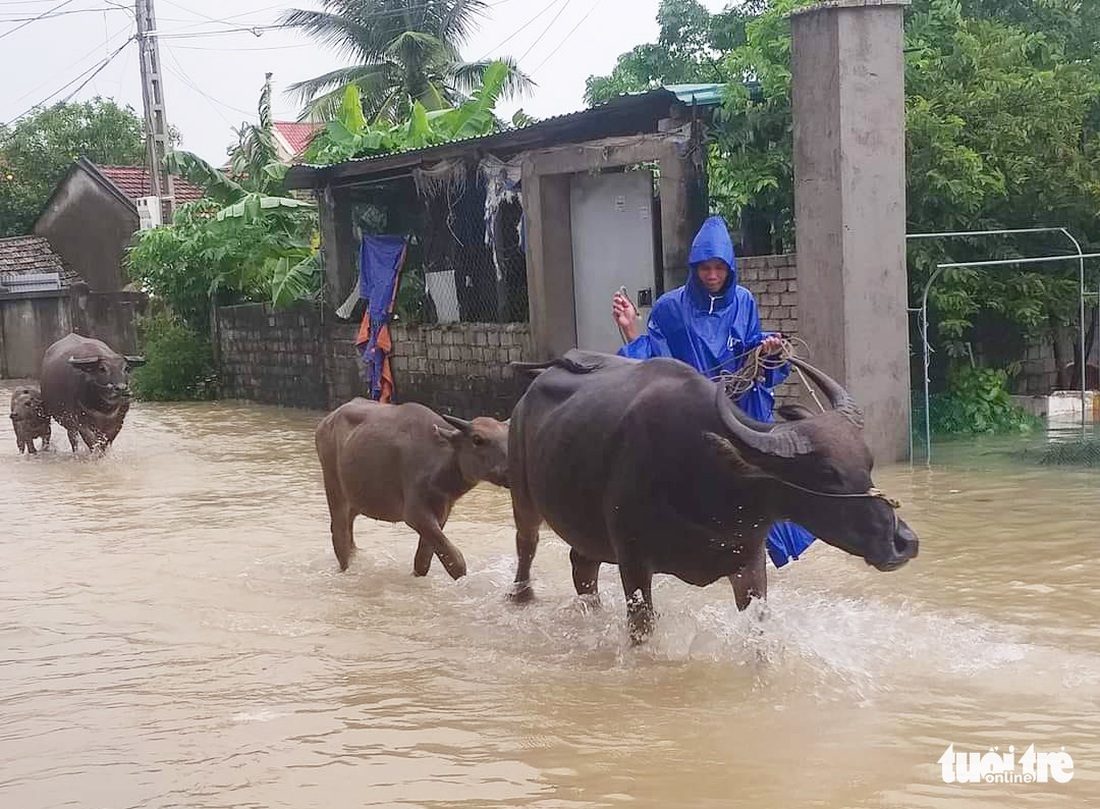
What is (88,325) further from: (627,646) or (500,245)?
(627,646)

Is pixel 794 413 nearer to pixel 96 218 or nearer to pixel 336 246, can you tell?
pixel 336 246

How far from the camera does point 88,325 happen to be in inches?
1014

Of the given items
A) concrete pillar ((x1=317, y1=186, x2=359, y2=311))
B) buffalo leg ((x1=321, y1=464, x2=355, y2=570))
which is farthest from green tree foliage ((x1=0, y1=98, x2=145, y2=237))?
buffalo leg ((x1=321, y1=464, x2=355, y2=570))

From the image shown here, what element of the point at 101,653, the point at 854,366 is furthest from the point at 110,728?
the point at 854,366

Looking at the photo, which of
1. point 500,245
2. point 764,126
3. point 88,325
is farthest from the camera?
point 88,325

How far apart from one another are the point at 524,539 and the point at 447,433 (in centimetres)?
74

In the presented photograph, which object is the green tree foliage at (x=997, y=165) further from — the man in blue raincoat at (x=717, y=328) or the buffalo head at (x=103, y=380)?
the buffalo head at (x=103, y=380)

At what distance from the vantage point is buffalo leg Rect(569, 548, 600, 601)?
21.1ft

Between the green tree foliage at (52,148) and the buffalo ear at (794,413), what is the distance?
31.6 m

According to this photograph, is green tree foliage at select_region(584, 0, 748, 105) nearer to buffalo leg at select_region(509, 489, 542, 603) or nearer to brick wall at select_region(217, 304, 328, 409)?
brick wall at select_region(217, 304, 328, 409)

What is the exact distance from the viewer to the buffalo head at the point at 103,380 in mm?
13695

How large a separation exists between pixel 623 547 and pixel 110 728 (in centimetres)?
216

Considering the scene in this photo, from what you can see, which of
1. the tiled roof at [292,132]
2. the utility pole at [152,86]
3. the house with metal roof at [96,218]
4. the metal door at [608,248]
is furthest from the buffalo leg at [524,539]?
the tiled roof at [292,132]

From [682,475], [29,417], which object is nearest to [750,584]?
[682,475]
